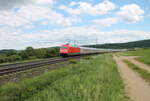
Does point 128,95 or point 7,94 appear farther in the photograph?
point 7,94

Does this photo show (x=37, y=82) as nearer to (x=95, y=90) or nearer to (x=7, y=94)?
(x=7, y=94)

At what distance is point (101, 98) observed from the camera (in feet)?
17.7

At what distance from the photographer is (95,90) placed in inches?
239

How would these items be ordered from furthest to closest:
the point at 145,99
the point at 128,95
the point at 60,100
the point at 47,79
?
the point at 47,79 → the point at 128,95 → the point at 145,99 → the point at 60,100

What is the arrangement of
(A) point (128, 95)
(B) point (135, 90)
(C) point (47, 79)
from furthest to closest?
(C) point (47, 79) < (B) point (135, 90) < (A) point (128, 95)

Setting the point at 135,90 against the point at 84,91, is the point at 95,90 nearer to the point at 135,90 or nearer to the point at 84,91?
the point at 84,91

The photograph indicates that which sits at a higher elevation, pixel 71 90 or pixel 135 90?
pixel 71 90

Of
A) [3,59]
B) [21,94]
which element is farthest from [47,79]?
[3,59]

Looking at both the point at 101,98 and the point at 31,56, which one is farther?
the point at 31,56

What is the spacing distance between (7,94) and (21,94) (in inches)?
34.6

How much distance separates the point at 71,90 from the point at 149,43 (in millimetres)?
203677

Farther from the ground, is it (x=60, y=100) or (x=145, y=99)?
(x=60, y=100)

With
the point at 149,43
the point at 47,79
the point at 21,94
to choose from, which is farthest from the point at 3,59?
the point at 149,43

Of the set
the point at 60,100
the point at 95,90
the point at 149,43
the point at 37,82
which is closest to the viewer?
the point at 60,100
